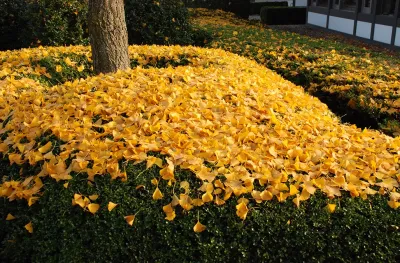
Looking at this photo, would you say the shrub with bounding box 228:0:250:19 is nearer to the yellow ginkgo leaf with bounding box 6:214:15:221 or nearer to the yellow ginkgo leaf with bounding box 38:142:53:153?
the yellow ginkgo leaf with bounding box 38:142:53:153

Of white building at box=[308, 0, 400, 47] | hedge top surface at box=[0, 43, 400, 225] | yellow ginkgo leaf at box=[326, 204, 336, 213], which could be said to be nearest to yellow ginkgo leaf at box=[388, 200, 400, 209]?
hedge top surface at box=[0, 43, 400, 225]

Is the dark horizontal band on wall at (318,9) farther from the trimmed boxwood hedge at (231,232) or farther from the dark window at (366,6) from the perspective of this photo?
the trimmed boxwood hedge at (231,232)

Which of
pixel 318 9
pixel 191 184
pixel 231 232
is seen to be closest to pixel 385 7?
pixel 318 9

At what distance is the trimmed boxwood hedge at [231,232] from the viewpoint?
90.0 inches

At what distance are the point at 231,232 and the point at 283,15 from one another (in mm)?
19670

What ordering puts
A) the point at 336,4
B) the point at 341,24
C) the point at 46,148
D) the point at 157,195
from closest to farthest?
the point at 157,195 < the point at 46,148 < the point at 341,24 < the point at 336,4

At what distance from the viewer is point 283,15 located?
20719 millimetres

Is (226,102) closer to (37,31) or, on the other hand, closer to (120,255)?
(120,255)

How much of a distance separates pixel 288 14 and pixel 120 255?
19.9m

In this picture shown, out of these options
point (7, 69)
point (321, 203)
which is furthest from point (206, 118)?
point (7, 69)

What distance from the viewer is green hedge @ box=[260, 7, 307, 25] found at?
66.9 ft

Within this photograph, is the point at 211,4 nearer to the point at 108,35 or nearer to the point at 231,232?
the point at 108,35

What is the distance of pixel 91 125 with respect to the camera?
3.02m

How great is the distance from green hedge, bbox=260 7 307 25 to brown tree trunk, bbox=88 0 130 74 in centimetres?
1649
